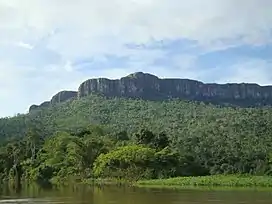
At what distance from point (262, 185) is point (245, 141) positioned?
104 feet

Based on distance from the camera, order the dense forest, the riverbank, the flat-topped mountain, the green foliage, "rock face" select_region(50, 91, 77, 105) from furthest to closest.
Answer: "rock face" select_region(50, 91, 77, 105) < the flat-topped mountain < the dense forest < the green foliage < the riverbank

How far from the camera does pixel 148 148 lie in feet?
208

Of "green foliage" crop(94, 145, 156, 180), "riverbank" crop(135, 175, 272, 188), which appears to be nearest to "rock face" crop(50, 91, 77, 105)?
"green foliage" crop(94, 145, 156, 180)

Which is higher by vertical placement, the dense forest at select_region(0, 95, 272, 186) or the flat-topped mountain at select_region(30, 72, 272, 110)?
the flat-topped mountain at select_region(30, 72, 272, 110)

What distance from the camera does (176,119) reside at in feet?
377

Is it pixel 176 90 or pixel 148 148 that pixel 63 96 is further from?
pixel 148 148

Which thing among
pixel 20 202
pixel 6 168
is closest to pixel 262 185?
pixel 20 202

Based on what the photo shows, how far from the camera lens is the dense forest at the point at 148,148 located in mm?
62594

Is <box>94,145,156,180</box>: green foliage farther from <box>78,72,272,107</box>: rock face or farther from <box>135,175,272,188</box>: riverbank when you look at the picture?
<box>78,72,272,107</box>: rock face

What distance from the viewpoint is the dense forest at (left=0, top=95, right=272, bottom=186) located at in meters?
62.6

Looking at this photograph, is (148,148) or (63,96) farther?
(63,96)

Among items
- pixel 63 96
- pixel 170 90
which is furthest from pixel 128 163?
A: pixel 63 96

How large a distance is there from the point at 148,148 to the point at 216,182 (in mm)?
13546

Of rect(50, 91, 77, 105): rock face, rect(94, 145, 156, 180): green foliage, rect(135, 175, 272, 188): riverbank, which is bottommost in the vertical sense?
rect(135, 175, 272, 188): riverbank
